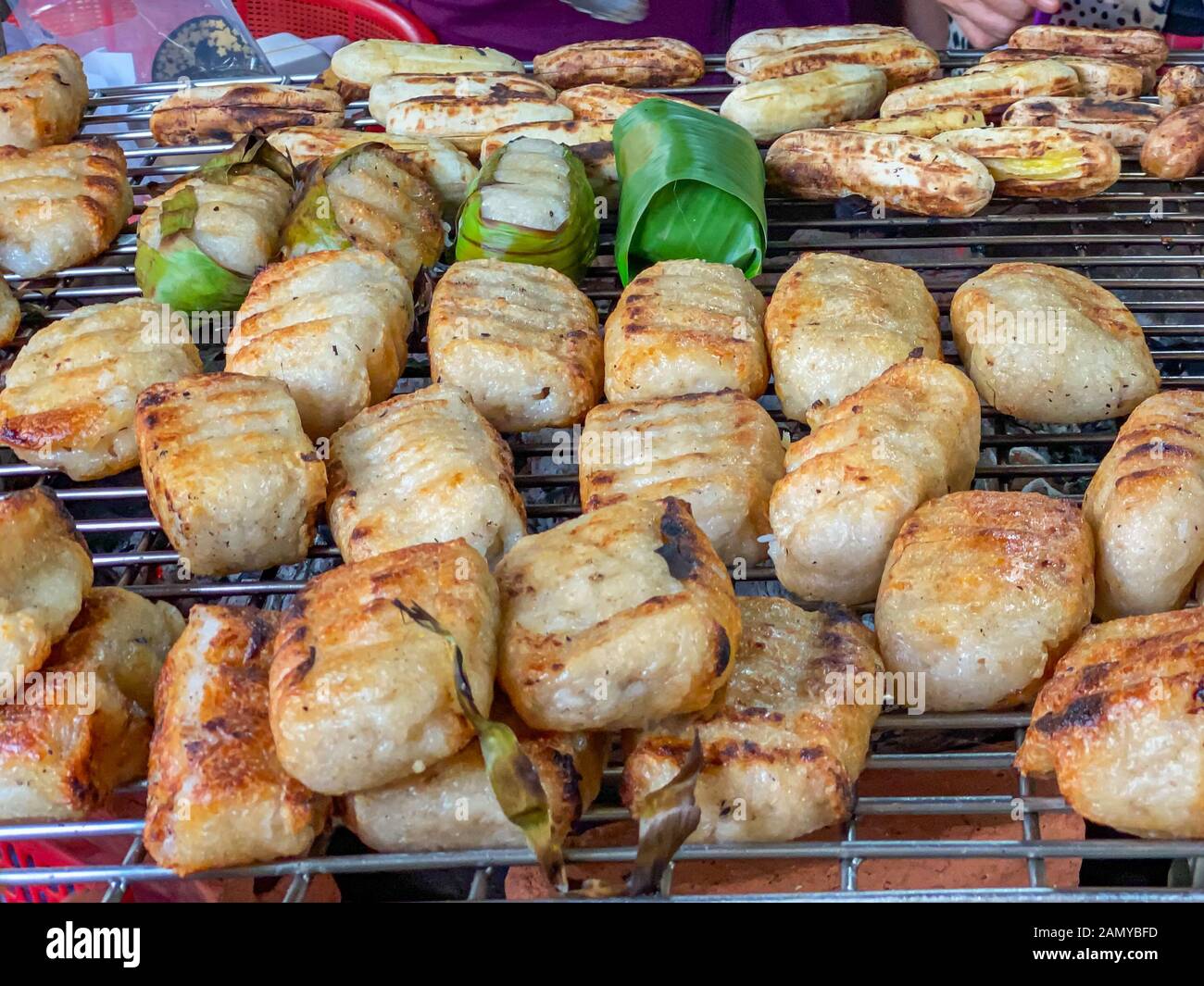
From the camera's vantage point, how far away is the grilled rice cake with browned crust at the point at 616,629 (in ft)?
7.29

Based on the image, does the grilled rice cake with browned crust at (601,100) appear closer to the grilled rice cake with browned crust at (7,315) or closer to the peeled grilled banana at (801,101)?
the peeled grilled banana at (801,101)

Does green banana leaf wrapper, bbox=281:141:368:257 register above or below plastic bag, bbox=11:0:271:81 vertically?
below

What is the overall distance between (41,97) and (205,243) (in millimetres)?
1531

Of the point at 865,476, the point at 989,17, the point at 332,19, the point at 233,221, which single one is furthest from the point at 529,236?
the point at 332,19

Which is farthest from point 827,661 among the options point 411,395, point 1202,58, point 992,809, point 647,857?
point 1202,58

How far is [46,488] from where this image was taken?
282 centimetres

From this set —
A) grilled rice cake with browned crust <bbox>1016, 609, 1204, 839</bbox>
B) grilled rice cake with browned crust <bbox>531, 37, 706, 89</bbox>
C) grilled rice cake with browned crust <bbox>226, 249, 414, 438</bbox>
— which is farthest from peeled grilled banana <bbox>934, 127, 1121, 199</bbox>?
grilled rice cake with browned crust <bbox>1016, 609, 1204, 839</bbox>

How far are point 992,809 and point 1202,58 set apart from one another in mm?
4168

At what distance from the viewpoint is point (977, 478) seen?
3.27m

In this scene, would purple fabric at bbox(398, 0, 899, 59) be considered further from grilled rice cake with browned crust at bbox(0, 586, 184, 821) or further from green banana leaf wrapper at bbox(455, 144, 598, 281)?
grilled rice cake with browned crust at bbox(0, 586, 184, 821)

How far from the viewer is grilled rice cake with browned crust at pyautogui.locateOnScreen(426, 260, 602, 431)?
3.32 metres

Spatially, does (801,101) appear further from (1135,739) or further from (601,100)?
(1135,739)

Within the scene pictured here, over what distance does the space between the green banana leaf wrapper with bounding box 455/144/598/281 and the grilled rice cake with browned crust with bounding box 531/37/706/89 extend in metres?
1.26
